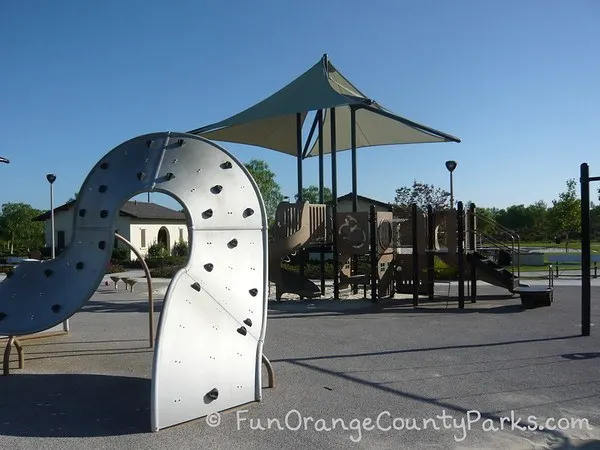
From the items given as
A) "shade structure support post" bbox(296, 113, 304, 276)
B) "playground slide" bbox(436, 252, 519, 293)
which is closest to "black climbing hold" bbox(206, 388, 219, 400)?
"playground slide" bbox(436, 252, 519, 293)

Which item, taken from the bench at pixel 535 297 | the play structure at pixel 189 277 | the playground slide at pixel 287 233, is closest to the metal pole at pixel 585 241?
the bench at pixel 535 297

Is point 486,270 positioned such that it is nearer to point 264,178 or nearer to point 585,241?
point 585,241

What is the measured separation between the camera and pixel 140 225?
37594mm

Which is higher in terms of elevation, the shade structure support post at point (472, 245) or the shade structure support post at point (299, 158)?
the shade structure support post at point (299, 158)

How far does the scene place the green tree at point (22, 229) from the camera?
181ft

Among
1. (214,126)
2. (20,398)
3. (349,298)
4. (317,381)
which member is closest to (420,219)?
(349,298)

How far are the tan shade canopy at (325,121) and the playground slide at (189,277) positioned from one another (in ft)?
25.8

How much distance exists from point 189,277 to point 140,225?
3321 cm

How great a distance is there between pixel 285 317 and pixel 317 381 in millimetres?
5458

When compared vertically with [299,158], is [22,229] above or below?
below

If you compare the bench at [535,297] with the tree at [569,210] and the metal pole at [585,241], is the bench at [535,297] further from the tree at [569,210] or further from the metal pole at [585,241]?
the tree at [569,210]

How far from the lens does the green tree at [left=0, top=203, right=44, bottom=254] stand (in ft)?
181

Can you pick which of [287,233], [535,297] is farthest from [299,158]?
[535,297]

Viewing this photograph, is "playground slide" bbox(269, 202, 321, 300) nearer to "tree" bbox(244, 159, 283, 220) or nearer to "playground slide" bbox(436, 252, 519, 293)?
"playground slide" bbox(436, 252, 519, 293)
